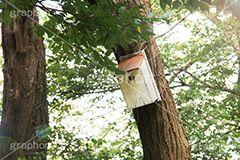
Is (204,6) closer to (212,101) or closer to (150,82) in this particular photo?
(150,82)

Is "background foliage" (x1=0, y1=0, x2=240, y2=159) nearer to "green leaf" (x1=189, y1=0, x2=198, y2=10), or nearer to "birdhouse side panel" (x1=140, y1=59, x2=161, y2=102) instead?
"birdhouse side panel" (x1=140, y1=59, x2=161, y2=102)

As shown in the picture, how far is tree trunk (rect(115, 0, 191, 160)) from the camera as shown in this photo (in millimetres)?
1944

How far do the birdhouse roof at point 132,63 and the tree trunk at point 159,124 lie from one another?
0.29 feet

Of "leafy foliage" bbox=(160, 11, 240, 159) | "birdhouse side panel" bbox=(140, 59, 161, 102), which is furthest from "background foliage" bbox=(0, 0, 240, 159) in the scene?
"birdhouse side panel" bbox=(140, 59, 161, 102)

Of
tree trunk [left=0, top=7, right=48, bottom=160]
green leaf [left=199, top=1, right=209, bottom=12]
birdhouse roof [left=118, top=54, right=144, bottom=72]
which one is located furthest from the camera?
tree trunk [left=0, top=7, right=48, bottom=160]

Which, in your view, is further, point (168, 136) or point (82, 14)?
point (168, 136)

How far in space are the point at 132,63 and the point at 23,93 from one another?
63.5 inches

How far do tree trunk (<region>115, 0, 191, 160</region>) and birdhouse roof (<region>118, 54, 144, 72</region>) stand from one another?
0.29ft

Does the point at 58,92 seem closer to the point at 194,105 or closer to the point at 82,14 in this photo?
the point at 194,105

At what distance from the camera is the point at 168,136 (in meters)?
1.95

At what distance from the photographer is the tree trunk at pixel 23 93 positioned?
8.95 ft

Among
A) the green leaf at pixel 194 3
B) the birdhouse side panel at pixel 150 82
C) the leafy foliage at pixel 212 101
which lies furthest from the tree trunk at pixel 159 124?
the leafy foliage at pixel 212 101

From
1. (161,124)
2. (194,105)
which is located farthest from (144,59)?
(194,105)

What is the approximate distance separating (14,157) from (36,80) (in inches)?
34.8
